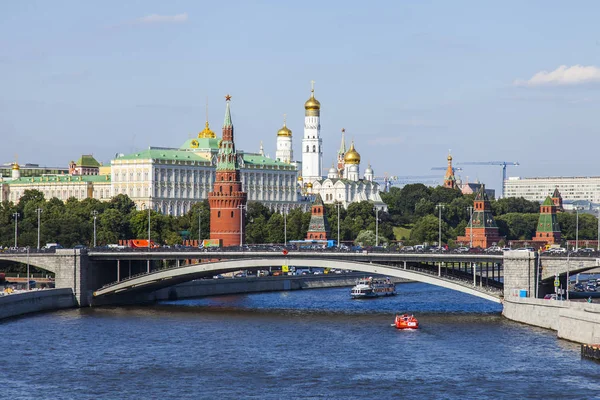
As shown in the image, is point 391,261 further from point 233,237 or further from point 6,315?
point 233,237

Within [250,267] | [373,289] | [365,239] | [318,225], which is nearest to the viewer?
[250,267]

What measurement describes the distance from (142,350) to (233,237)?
83.0 m

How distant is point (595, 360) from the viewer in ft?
252

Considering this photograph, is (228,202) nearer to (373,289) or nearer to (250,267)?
(373,289)

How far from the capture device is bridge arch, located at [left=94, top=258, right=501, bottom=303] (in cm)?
10238

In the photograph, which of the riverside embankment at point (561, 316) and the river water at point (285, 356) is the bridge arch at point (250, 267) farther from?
the riverside embankment at point (561, 316)

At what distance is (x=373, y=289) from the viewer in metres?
133

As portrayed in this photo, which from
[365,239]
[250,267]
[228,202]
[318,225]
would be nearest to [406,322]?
[250,267]

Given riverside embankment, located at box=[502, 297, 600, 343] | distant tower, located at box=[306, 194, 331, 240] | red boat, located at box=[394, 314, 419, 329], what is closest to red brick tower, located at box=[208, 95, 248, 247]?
distant tower, located at box=[306, 194, 331, 240]

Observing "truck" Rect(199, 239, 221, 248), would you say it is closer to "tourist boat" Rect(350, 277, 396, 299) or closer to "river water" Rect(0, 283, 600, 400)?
"tourist boat" Rect(350, 277, 396, 299)

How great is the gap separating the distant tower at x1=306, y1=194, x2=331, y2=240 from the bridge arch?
7136 centimetres

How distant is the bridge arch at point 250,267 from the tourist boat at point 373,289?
→ 1953cm

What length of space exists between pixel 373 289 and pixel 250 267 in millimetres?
23131

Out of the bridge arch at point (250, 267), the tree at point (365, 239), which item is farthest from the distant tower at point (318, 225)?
the bridge arch at point (250, 267)
